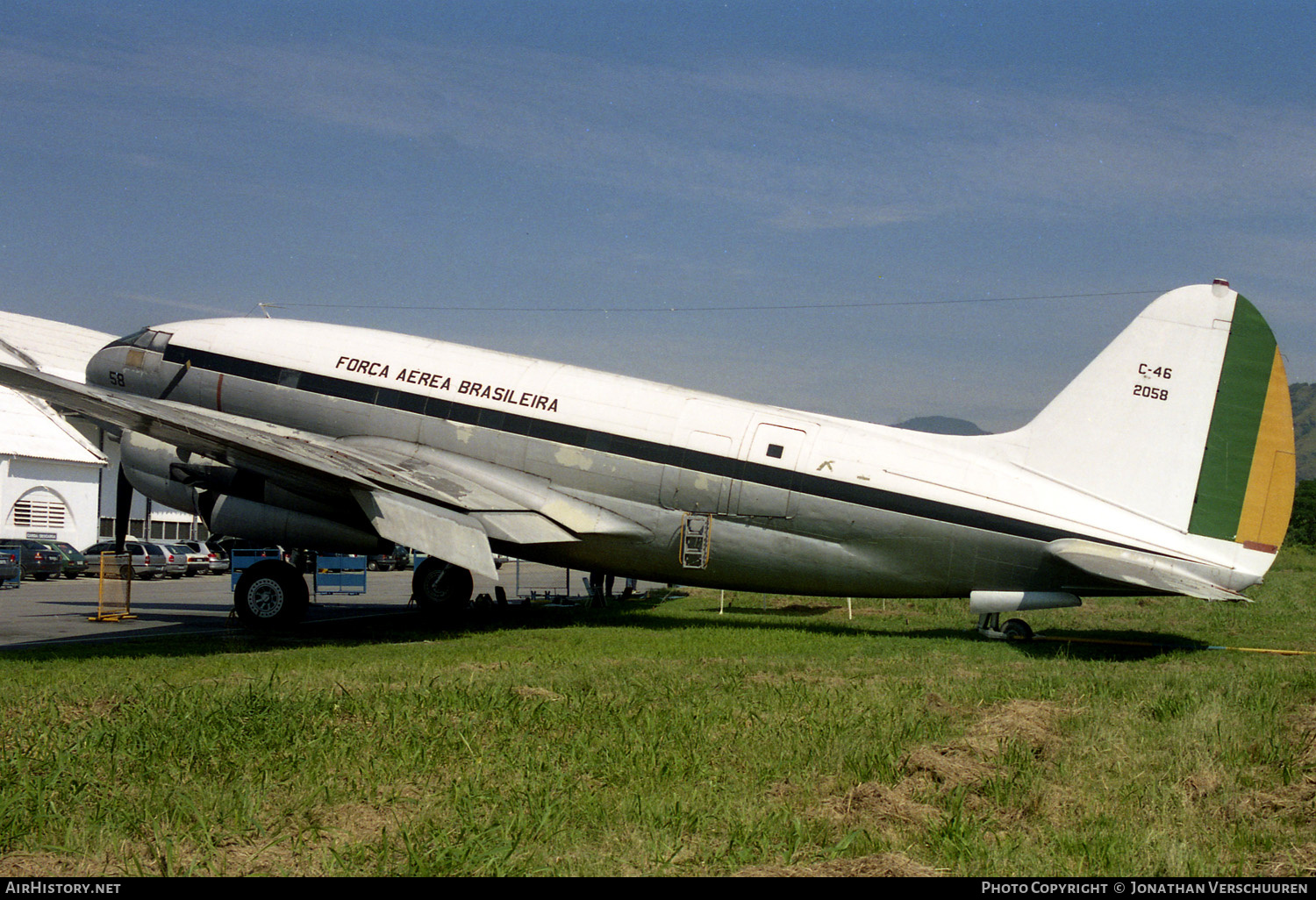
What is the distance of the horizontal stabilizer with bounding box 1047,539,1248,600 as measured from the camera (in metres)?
17.2

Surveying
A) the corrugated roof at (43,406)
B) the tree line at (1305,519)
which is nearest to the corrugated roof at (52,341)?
the corrugated roof at (43,406)

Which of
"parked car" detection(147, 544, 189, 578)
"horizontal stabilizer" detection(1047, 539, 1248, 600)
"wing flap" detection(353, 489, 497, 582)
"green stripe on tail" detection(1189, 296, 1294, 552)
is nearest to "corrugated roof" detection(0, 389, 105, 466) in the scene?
"parked car" detection(147, 544, 189, 578)

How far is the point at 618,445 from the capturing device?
2141cm

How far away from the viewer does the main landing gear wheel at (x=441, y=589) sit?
88.6 ft

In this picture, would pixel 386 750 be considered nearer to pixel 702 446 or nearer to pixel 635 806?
pixel 635 806

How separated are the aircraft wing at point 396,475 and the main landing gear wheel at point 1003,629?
6.71 meters

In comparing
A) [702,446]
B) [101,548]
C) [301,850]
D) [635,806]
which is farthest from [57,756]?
[101,548]

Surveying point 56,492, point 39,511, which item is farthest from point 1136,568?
point 56,492

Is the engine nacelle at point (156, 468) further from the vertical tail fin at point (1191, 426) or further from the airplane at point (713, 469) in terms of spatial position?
the vertical tail fin at point (1191, 426)

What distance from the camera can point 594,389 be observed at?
2202 centimetres

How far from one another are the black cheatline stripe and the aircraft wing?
923mm

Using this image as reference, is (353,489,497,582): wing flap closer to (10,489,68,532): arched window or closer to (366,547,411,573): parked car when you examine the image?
(10,489,68,532): arched window

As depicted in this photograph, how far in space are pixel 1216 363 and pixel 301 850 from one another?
17.5m

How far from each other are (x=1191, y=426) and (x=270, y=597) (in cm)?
1801
